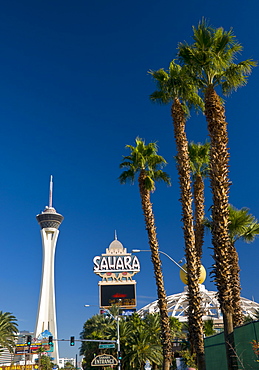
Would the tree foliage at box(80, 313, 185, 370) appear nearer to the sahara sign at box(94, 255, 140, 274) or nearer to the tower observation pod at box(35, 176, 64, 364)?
the sahara sign at box(94, 255, 140, 274)

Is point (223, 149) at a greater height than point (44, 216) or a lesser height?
lesser

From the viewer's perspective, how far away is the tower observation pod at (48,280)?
484ft

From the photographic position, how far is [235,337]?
16406 millimetres

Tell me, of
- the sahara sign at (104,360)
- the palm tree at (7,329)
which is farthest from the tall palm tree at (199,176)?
the palm tree at (7,329)

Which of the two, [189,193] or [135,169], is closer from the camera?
[189,193]

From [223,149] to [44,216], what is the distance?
505ft

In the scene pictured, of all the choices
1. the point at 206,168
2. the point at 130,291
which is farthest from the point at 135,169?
the point at 130,291

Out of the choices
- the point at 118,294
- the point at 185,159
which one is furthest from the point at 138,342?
the point at 118,294

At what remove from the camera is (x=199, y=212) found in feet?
92.3

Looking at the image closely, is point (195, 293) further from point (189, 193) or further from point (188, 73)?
point (188, 73)

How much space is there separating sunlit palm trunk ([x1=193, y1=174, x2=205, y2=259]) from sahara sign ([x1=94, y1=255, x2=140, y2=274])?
6679 cm

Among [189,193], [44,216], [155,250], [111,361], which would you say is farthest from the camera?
[44,216]

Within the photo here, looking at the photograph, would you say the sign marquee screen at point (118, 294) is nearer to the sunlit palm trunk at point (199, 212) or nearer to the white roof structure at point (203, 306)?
the white roof structure at point (203, 306)

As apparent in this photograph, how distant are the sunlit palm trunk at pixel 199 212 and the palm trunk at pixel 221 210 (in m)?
9.33
